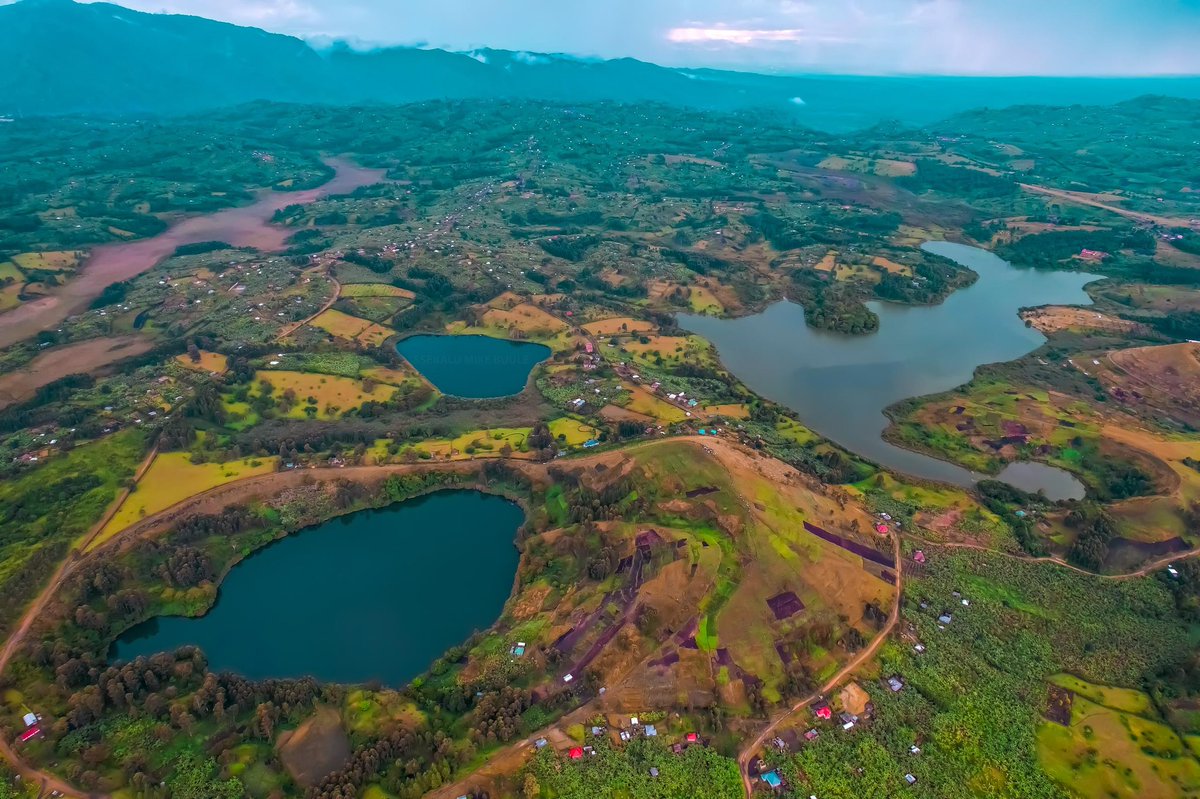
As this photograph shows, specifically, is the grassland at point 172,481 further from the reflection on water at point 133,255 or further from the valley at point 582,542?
the reflection on water at point 133,255

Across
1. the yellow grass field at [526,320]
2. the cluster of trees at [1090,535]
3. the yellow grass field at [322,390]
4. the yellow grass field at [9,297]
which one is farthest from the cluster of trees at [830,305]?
the yellow grass field at [9,297]

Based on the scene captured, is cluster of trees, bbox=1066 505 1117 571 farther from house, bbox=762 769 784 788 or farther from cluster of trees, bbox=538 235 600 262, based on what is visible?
cluster of trees, bbox=538 235 600 262

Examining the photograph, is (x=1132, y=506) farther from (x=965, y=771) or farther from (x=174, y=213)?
(x=174, y=213)

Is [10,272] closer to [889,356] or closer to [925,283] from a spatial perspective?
[889,356]

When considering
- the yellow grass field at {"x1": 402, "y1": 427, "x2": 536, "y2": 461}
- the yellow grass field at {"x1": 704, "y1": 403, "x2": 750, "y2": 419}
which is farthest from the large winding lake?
the yellow grass field at {"x1": 402, "y1": 427, "x2": 536, "y2": 461}

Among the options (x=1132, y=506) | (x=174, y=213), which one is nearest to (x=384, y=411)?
(x=1132, y=506)

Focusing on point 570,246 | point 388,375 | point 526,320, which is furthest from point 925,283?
point 388,375
